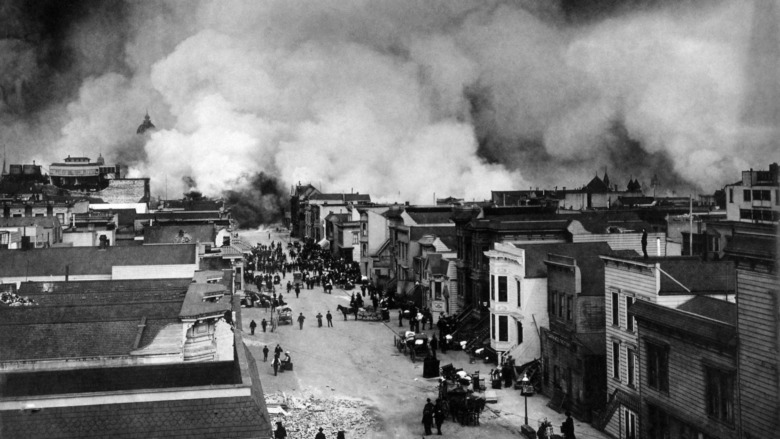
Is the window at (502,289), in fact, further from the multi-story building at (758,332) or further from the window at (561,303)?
the multi-story building at (758,332)

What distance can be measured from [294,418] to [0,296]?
34.1 ft

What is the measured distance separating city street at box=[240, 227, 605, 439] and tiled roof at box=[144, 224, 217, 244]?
6325 mm

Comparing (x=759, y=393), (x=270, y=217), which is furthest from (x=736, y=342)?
(x=270, y=217)

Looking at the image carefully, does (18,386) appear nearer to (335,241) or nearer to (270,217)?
(335,241)

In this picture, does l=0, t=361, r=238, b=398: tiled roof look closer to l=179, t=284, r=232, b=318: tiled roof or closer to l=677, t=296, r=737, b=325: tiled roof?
l=179, t=284, r=232, b=318: tiled roof

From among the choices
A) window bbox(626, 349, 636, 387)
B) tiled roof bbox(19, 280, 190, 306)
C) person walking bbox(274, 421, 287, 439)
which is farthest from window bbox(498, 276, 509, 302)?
person walking bbox(274, 421, 287, 439)

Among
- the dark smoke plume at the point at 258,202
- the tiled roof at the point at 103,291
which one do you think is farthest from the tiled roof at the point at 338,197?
the tiled roof at the point at 103,291

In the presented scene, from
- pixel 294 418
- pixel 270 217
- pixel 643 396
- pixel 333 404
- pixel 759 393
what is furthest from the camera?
pixel 270 217

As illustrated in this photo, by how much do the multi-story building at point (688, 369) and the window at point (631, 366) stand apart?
0.45 meters

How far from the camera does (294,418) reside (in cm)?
2808

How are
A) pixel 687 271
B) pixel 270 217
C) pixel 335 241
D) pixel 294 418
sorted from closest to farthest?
pixel 687 271 → pixel 294 418 → pixel 335 241 → pixel 270 217

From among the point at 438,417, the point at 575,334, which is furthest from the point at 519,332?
the point at 438,417

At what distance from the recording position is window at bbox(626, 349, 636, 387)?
2612cm

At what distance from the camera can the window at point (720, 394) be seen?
19.5 metres
